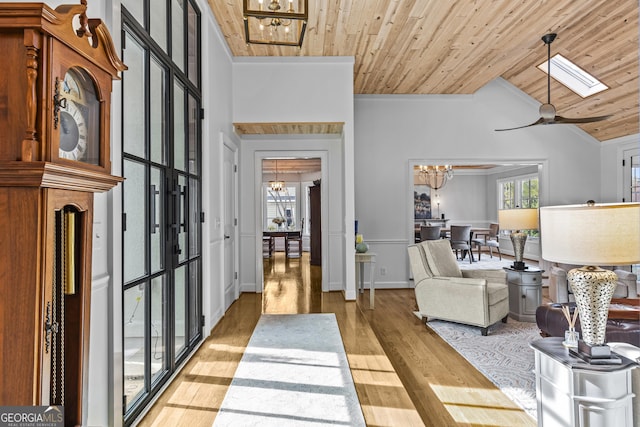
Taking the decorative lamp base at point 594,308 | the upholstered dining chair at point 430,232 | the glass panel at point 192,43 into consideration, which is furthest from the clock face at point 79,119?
the upholstered dining chair at point 430,232

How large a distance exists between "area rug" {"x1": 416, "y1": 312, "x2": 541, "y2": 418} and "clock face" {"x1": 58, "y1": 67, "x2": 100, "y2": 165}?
2.74m

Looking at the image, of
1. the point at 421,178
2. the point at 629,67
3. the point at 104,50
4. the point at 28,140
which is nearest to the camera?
the point at 28,140

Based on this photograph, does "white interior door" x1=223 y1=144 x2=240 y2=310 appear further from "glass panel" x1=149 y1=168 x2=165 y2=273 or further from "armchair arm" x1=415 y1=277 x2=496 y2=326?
"armchair arm" x1=415 y1=277 x2=496 y2=326

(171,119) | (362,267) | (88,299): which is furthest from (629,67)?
(88,299)

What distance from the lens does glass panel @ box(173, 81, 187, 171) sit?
2.93 metres

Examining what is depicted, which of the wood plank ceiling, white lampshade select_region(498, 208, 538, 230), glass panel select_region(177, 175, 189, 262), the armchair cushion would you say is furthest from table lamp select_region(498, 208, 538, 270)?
glass panel select_region(177, 175, 189, 262)

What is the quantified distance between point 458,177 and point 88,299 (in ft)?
40.4

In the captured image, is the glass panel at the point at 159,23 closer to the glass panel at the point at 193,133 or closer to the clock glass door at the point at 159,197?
the clock glass door at the point at 159,197

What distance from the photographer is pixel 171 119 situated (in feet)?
9.24

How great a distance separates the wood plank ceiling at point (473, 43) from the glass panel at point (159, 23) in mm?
1029

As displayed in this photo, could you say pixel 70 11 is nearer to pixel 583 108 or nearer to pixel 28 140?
pixel 28 140

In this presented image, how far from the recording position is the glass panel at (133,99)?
212 cm

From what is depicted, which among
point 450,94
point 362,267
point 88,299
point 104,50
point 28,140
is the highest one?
point 450,94

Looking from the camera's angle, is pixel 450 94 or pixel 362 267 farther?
pixel 450 94
